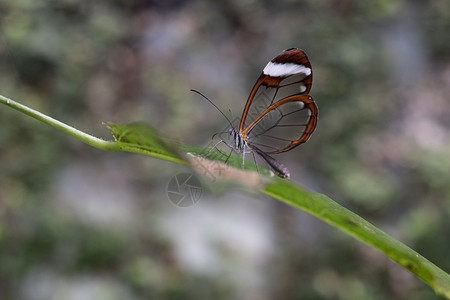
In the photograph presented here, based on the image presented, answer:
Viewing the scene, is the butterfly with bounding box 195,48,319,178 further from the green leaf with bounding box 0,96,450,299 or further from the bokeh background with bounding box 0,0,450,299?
the bokeh background with bounding box 0,0,450,299

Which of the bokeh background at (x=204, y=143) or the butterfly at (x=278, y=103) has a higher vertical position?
the bokeh background at (x=204, y=143)

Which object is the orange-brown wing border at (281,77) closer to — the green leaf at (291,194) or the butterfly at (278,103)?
the butterfly at (278,103)

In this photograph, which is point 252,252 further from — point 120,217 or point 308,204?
point 308,204

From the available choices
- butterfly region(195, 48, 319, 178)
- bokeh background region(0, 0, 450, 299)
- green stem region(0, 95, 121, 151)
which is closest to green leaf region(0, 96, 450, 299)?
green stem region(0, 95, 121, 151)

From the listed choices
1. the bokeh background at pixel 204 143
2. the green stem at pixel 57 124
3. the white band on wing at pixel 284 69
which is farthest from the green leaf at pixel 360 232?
the bokeh background at pixel 204 143

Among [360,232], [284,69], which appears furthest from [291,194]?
[284,69]

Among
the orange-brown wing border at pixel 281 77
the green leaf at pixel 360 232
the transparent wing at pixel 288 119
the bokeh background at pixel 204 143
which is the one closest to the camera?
the green leaf at pixel 360 232

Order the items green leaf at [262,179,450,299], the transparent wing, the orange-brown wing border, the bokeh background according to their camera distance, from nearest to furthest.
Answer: green leaf at [262,179,450,299], the orange-brown wing border, the transparent wing, the bokeh background

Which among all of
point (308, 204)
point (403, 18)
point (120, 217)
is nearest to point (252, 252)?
point (120, 217)
